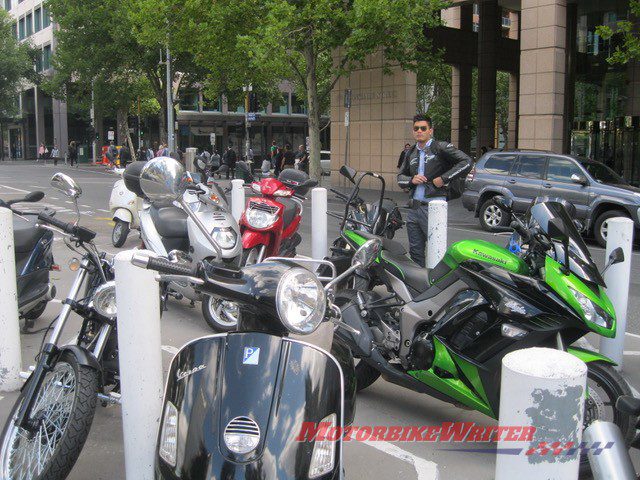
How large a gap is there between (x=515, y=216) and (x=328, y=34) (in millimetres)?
16858

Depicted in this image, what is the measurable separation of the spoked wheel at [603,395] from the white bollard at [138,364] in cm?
216

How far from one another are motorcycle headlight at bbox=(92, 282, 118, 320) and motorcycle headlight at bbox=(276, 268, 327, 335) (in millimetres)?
1698

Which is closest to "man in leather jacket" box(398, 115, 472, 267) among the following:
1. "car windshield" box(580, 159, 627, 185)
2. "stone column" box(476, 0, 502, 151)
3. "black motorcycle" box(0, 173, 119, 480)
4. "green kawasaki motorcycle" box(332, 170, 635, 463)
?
"green kawasaki motorcycle" box(332, 170, 635, 463)

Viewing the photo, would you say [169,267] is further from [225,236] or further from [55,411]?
[225,236]

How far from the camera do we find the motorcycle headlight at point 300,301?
99.0 inches

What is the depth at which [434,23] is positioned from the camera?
20.9 metres

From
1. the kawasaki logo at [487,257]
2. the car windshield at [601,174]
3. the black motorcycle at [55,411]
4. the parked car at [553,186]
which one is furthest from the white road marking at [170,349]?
the car windshield at [601,174]

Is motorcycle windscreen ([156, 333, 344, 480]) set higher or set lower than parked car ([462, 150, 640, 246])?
lower

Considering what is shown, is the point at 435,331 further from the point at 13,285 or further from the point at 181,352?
the point at 13,285

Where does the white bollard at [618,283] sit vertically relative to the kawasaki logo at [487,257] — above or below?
below

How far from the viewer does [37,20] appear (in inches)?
2434

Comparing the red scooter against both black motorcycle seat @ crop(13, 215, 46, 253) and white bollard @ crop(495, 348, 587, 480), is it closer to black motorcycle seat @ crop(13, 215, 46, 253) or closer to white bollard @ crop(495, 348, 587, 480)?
black motorcycle seat @ crop(13, 215, 46, 253)

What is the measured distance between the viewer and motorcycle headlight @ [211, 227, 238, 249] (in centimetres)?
630

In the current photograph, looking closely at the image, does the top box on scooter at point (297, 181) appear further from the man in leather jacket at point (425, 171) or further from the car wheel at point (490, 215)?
the car wheel at point (490, 215)
